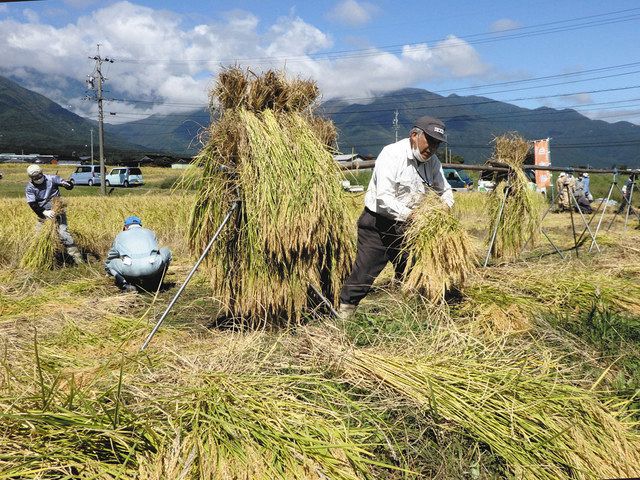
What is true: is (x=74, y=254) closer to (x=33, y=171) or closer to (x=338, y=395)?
(x=33, y=171)

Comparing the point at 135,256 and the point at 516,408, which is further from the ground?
the point at 135,256

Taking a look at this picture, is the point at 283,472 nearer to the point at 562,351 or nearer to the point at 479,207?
the point at 562,351

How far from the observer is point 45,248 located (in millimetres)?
6922

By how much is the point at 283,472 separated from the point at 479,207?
54.3 ft

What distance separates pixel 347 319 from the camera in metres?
3.90

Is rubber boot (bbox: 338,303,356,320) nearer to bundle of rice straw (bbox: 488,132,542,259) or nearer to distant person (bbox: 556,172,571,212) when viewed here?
bundle of rice straw (bbox: 488,132,542,259)

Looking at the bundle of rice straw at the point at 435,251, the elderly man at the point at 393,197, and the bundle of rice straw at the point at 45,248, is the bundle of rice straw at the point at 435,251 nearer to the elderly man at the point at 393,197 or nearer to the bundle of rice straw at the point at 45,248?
the elderly man at the point at 393,197

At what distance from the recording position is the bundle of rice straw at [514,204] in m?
6.50

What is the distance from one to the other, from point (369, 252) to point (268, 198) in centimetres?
93

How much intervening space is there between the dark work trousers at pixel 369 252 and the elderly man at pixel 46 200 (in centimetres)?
472

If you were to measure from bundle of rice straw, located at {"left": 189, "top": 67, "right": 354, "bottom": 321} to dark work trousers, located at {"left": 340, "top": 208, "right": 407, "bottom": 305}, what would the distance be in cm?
15

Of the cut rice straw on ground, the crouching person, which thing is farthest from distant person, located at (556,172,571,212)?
the cut rice straw on ground

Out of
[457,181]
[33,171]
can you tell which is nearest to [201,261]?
[33,171]

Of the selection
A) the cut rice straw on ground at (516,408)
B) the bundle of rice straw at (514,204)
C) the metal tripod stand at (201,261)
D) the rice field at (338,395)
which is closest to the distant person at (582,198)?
the bundle of rice straw at (514,204)
